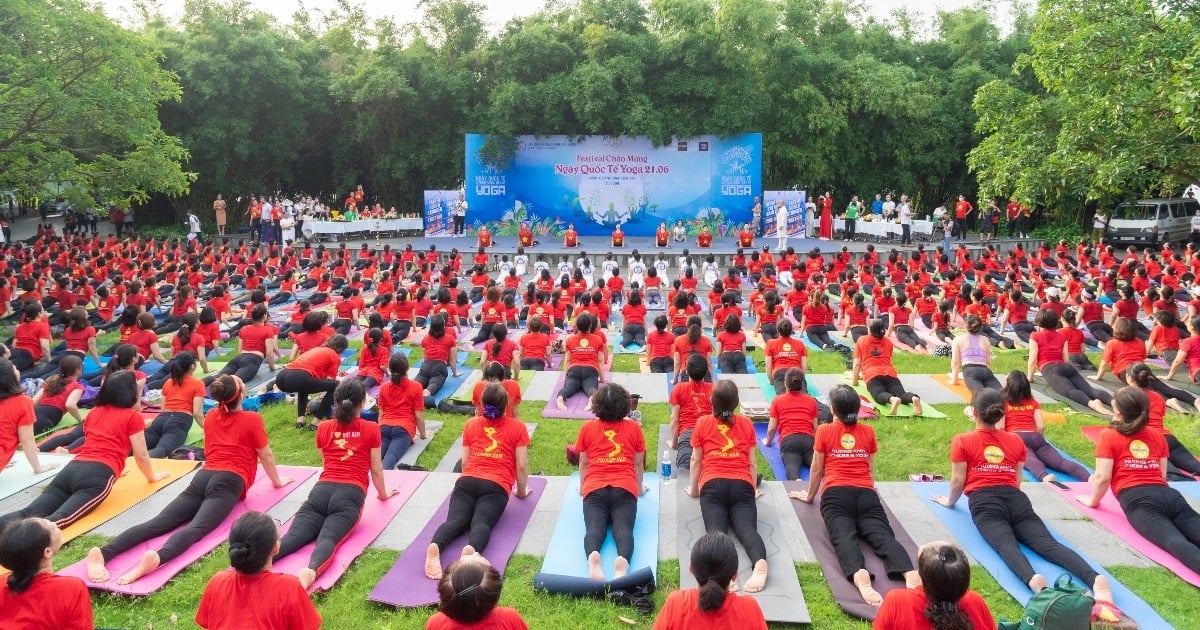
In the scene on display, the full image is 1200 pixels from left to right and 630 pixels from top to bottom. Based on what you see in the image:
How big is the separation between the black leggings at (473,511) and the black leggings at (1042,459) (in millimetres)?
4338

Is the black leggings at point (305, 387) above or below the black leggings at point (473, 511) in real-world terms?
above

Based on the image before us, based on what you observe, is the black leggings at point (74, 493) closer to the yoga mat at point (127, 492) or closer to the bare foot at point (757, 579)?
the yoga mat at point (127, 492)

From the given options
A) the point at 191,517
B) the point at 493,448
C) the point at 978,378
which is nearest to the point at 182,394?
the point at 191,517

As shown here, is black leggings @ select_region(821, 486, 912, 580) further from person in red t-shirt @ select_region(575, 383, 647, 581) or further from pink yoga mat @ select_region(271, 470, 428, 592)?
pink yoga mat @ select_region(271, 470, 428, 592)

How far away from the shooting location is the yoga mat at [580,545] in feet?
15.7

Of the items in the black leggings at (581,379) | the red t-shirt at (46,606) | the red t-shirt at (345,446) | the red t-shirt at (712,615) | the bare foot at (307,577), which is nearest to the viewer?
the red t-shirt at (712,615)

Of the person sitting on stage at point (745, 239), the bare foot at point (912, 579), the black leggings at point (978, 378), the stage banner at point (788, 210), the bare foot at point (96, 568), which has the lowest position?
the bare foot at point (96, 568)

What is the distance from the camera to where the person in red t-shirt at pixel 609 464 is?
199 inches

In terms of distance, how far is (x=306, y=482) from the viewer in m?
6.23

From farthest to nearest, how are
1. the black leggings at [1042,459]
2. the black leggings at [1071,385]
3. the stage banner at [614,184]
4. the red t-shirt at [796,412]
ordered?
the stage banner at [614,184]
the black leggings at [1071,385]
the red t-shirt at [796,412]
the black leggings at [1042,459]

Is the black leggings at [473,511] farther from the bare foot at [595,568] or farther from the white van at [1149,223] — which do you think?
the white van at [1149,223]

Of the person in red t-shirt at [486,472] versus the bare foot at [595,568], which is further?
the person in red t-shirt at [486,472]

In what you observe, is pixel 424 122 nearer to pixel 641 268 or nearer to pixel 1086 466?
pixel 641 268

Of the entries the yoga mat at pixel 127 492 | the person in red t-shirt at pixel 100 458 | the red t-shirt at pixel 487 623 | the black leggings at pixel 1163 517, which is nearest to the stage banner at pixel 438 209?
the yoga mat at pixel 127 492
